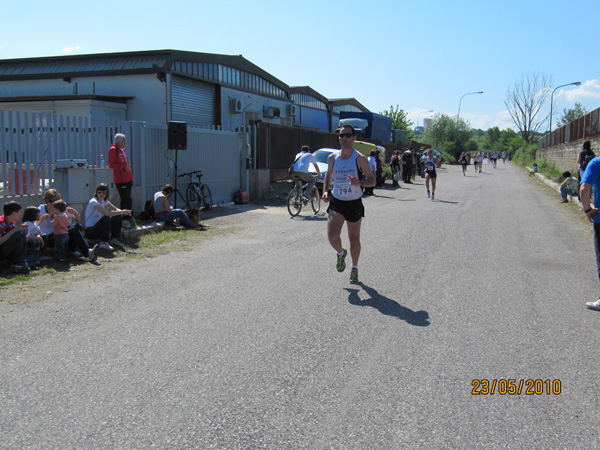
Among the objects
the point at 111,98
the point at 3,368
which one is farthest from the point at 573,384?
the point at 111,98

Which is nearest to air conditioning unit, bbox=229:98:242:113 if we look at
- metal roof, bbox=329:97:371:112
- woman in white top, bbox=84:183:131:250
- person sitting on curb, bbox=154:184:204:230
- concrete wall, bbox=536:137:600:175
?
concrete wall, bbox=536:137:600:175

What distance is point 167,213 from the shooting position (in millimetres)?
11477

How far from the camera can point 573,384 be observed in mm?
3867

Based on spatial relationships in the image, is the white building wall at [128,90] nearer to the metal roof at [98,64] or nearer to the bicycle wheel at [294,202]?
the metal roof at [98,64]

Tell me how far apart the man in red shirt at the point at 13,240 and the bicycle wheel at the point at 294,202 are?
7.47 meters

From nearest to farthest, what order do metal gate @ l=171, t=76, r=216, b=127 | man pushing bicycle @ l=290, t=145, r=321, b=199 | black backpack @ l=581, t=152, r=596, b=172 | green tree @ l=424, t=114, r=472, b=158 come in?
black backpack @ l=581, t=152, r=596, b=172
man pushing bicycle @ l=290, t=145, r=321, b=199
metal gate @ l=171, t=76, r=216, b=127
green tree @ l=424, t=114, r=472, b=158

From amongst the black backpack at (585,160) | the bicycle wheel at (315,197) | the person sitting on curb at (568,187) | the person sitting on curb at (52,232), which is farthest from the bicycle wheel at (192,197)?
the person sitting on curb at (568,187)

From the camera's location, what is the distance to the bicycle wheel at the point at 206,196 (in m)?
14.6

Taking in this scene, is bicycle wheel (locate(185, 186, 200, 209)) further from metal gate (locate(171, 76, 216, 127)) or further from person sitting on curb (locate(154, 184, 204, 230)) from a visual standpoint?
metal gate (locate(171, 76, 216, 127))

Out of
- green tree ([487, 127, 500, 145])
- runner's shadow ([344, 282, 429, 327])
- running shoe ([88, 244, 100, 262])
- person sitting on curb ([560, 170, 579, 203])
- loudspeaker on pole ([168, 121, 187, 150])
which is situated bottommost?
runner's shadow ([344, 282, 429, 327])

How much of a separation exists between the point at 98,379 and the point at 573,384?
11.1 feet

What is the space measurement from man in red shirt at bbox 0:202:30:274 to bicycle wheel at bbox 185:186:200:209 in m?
6.93

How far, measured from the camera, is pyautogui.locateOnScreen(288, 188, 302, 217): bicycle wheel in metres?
13.9

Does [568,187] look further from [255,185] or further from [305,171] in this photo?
[255,185]
